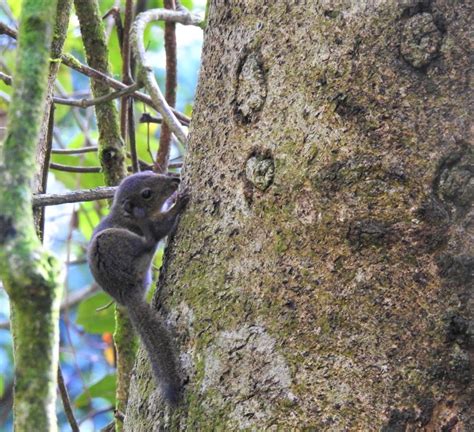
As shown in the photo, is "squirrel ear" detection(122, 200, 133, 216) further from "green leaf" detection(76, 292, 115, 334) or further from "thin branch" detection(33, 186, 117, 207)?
"green leaf" detection(76, 292, 115, 334)

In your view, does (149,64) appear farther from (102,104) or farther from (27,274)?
(27,274)

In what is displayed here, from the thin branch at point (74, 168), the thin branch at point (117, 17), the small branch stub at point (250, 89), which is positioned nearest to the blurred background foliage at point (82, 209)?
the thin branch at point (117, 17)

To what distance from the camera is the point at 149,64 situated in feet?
12.9

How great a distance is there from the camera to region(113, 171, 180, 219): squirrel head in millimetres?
3828

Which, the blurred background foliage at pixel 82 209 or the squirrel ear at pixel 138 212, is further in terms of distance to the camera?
the blurred background foliage at pixel 82 209

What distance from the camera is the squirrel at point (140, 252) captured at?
250 cm

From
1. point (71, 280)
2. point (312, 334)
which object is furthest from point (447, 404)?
point (71, 280)

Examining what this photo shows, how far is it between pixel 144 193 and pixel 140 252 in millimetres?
452

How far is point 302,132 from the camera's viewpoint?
252cm

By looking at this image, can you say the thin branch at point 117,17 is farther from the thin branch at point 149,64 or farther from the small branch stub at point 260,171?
the small branch stub at point 260,171

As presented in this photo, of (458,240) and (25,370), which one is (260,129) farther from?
(25,370)

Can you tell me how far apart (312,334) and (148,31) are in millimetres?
3596

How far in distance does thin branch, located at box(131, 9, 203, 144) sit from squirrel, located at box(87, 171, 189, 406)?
0.31 m

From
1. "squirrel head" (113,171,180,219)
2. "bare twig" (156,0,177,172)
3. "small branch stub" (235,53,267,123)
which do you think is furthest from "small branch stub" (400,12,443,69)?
"bare twig" (156,0,177,172)
